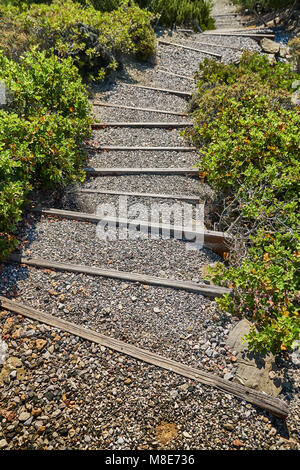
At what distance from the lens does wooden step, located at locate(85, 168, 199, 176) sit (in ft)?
17.0

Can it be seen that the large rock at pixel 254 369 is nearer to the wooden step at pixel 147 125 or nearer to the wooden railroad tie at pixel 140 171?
the wooden railroad tie at pixel 140 171

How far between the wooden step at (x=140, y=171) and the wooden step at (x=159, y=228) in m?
1.16

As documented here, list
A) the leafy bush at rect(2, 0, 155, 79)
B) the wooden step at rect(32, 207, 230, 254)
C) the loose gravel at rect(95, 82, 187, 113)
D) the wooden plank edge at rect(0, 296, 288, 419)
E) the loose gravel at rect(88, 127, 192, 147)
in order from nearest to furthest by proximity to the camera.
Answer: the wooden plank edge at rect(0, 296, 288, 419) → the wooden step at rect(32, 207, 230, 254) → the loose gravel at rect(88, 127, 192, 147) → the leafy bush at rect(2, 0, 155, 79) → the loose gravel at rect(95, 82, 187, 113)

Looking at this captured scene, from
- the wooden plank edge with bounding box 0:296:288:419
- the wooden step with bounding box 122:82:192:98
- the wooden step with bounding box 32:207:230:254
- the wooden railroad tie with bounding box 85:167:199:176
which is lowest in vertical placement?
the wooden plank edge with bounding box 0:296:288:419

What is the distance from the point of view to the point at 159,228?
4.12 m

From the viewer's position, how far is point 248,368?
2.79 meters

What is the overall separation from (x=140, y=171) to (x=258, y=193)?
2047mm

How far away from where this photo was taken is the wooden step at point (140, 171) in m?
5.18

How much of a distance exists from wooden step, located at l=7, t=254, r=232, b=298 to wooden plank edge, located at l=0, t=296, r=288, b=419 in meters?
0.57

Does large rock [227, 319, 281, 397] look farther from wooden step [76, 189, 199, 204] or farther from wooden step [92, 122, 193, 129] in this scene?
wooden step [92, 122, 193, 129]

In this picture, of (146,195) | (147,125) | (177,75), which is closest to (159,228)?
(146,195)

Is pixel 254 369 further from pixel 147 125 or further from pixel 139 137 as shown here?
pixel 147 125

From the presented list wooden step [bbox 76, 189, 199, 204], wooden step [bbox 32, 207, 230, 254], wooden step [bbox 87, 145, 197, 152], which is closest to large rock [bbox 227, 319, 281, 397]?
wooden step [bbox 32, 207, 230, 254]

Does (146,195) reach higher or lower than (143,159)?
lower
